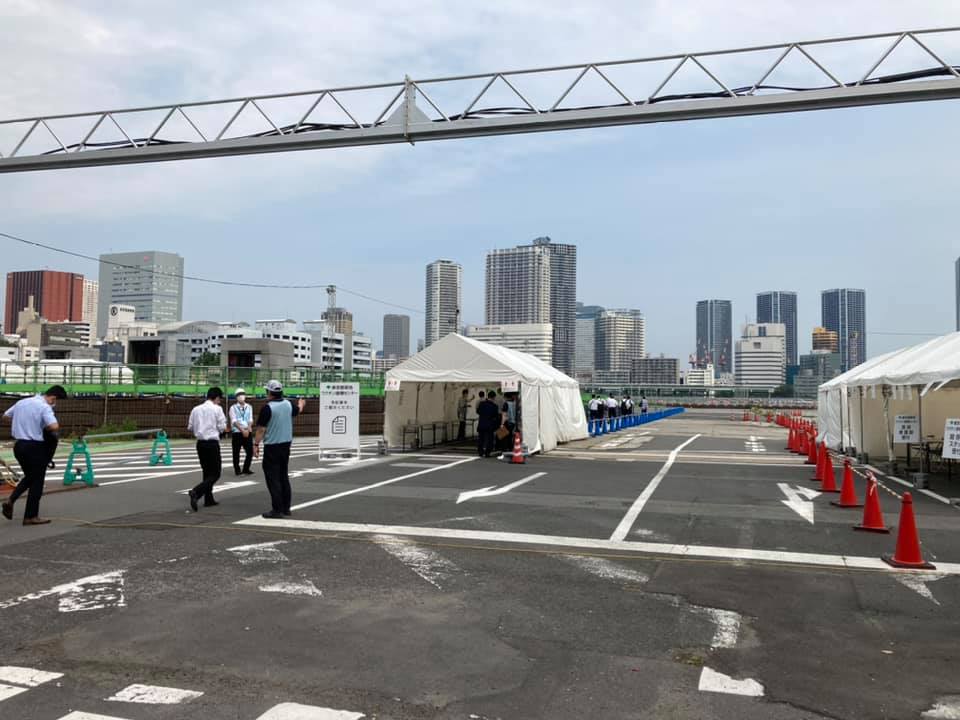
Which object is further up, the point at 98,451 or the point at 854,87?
the point at 854,87

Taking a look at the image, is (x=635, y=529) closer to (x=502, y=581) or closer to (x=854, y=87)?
(x=502, y=581)

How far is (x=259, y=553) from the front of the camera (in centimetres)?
791

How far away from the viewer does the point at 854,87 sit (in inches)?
461

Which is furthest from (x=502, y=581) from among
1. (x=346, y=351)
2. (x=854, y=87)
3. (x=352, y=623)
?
(x=346, y=351)

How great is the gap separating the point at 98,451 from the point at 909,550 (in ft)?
67.3

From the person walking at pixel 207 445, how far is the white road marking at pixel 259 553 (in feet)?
8.68

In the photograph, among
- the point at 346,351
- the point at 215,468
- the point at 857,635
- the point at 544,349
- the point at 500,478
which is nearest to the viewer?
the point at 857,635

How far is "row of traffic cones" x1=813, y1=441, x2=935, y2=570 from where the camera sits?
7.68 m

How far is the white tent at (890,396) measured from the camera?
13477 millimetres

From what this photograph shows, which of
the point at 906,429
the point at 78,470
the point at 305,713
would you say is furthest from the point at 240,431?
the point at 906,429

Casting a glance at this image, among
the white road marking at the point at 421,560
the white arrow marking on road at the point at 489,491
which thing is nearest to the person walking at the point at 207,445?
the white road marking at the point at 421,560

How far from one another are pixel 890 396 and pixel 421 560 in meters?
13.7

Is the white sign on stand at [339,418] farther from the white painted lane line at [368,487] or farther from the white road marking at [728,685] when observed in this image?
the white road marking at [728,685]

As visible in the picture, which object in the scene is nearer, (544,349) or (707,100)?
(707,100)
